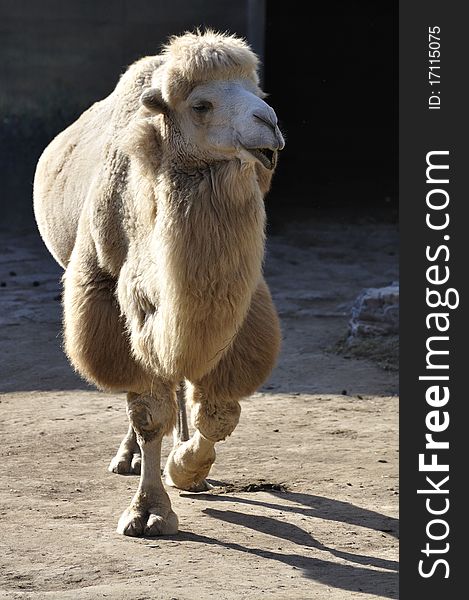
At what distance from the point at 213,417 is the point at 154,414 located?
26cm

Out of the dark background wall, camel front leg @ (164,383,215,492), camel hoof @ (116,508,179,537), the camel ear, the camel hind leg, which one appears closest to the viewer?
the camel ear

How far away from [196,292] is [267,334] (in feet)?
2.68

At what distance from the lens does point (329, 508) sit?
574cm

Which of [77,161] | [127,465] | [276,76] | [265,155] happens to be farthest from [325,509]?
[276,76]

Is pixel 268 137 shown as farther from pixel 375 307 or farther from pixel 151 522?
pixel 375 307

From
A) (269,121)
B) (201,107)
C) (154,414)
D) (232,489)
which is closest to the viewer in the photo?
(269,121)

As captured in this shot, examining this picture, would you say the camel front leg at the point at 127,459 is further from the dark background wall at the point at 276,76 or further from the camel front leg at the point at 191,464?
the dark background wall at the point at 276,76

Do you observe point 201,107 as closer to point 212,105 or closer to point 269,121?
point 212,105

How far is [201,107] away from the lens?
4867mm

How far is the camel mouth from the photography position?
4602 millimetres

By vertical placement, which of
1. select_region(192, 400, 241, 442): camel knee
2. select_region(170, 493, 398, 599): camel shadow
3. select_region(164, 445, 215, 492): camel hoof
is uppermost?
select_region(192, 400, 241, 442): camel knee

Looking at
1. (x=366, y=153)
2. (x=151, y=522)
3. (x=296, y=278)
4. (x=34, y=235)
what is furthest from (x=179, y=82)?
(x=366, y=153)

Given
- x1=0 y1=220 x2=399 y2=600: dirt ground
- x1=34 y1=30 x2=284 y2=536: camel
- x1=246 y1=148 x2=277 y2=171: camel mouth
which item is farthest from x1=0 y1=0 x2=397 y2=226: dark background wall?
x1=246 y1=148 x2=277 y2=171: camel mouth

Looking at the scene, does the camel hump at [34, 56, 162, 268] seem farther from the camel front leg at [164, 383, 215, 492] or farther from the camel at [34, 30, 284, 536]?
the camel front leg at [164, 383, 215, 492]
